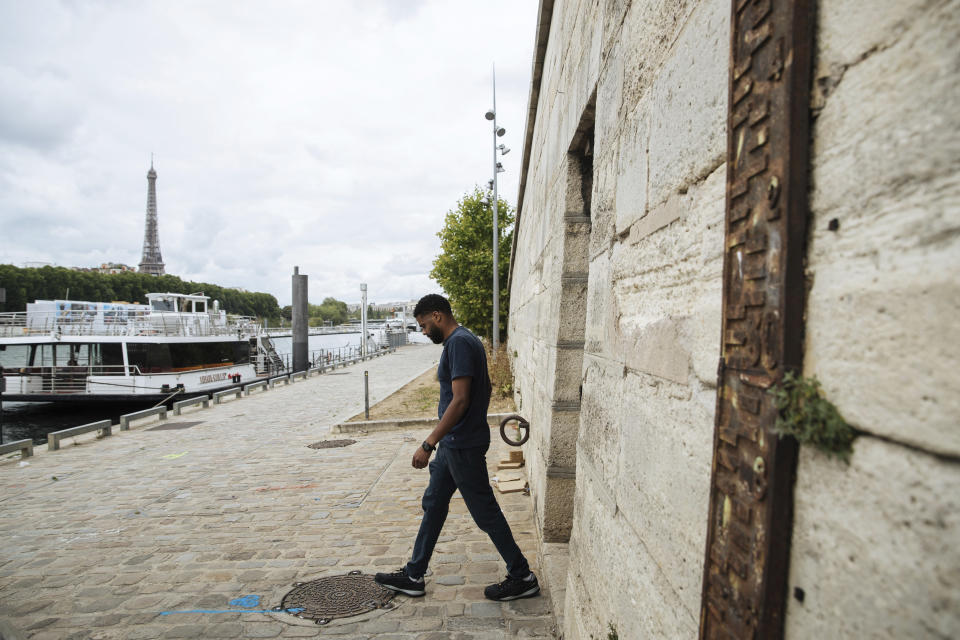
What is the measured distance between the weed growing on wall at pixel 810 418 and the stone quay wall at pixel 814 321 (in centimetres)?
2

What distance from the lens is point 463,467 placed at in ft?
12.1

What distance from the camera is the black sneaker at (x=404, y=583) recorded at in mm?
3914

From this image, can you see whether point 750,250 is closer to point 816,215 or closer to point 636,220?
point 816,215

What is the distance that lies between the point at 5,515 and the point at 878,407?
8.67 metres

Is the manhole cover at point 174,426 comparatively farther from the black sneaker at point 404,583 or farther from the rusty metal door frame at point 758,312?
the rusty metal door frame at point 758,312

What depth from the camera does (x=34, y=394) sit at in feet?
71.4

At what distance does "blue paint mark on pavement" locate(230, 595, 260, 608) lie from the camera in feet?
12.7

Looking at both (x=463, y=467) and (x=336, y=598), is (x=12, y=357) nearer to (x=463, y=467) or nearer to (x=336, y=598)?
(x=336, y=598)

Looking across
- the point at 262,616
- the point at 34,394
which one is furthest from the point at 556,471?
the point at 34,394

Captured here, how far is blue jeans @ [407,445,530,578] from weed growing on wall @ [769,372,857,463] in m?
2.89

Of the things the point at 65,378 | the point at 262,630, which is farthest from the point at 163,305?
the point at 262,630

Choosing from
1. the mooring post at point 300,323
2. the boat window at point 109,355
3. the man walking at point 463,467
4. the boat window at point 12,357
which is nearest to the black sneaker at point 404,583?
the man walking at point 463,467

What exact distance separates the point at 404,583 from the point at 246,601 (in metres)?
1.19

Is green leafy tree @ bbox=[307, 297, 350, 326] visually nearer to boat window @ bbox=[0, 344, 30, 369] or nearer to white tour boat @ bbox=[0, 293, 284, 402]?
boat window @ bbox=[0, 344, 30, 369]
